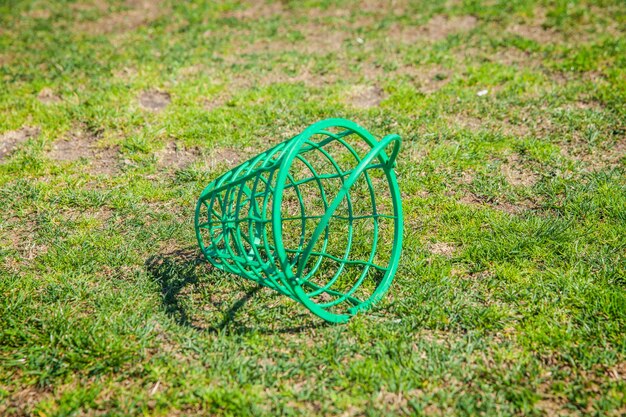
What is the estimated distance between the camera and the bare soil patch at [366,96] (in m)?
5.35

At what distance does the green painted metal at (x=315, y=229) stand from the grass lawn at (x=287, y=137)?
18 centimetres

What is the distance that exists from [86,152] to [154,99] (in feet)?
3.29

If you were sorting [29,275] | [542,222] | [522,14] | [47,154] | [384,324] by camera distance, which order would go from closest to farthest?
[384,324]
[29,275]
[542,222]
[47,154]
[522,14]

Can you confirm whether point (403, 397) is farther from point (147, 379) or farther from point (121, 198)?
point (121, 198)

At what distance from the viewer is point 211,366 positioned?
2.88m

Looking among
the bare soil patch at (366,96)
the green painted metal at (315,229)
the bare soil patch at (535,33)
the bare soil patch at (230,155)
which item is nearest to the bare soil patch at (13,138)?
the bare soil patch at (230,155)

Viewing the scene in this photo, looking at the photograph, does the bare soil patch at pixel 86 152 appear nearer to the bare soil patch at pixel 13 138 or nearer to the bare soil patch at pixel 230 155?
the bare soil patch at pixel 13 138

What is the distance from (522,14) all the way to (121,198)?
534 centimetres

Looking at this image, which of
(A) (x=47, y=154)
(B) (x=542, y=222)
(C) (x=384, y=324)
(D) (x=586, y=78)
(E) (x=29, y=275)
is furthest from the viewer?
(D) (x=586, y=78)

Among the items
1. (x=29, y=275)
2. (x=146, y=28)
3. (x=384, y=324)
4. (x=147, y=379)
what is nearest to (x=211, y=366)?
(x=147, y=379)

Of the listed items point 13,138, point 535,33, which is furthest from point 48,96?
point 535,33

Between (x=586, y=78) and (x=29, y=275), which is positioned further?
(x=586, y=78)

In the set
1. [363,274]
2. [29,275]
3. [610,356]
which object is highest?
[29,275]

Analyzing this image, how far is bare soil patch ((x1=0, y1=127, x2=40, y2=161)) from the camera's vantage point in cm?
478
